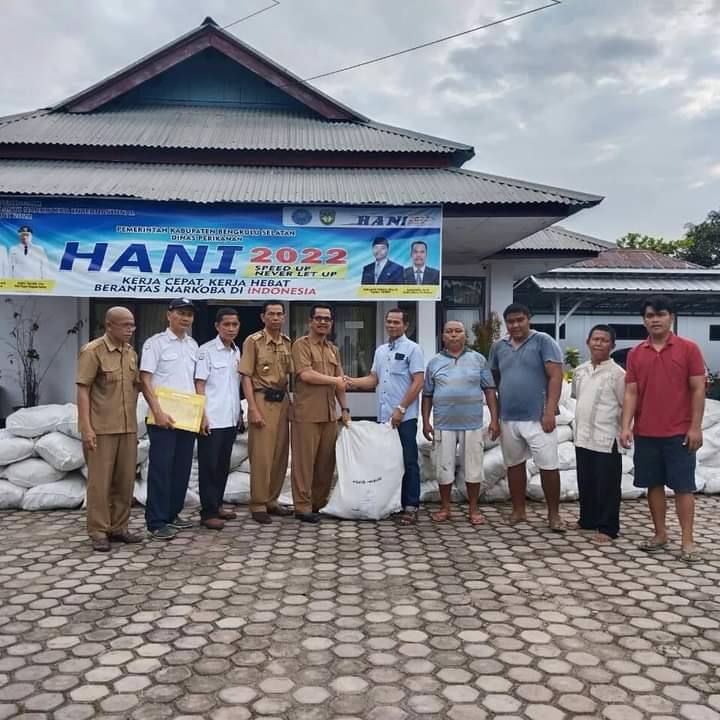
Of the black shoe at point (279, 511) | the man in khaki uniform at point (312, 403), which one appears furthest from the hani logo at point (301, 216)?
the black shoe at point (279, 511)

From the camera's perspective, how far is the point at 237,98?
405 inches

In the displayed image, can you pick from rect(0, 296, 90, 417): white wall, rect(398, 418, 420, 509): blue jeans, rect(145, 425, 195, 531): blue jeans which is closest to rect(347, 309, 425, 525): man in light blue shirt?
rect(398, 418, 420, 509): blue jeans

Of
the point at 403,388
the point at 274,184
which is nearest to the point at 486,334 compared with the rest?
the point at 274,184

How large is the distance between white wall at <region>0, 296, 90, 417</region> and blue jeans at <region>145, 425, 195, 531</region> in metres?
5.56

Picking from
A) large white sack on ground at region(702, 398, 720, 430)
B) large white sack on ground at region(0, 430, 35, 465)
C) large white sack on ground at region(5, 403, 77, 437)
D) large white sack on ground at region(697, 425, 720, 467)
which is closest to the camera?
large white sack on ground at region(0, 430, 35, 465)

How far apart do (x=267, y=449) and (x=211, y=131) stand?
20.1ft

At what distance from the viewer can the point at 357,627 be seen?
292 cm

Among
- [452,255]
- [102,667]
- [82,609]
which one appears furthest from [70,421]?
[452,255]

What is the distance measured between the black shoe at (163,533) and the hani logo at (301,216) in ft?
13.3

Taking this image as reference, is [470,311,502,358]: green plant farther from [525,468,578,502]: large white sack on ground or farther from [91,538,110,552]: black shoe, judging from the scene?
[91,538,110,552]: black shoe

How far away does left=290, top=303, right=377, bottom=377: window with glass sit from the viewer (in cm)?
974

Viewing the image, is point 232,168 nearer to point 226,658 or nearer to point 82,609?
point 82,609

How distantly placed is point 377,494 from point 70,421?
9.32 ft

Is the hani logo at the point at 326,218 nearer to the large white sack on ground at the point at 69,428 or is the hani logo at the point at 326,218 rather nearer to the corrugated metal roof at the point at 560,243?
the large white sack on ground at the point at 69,428
